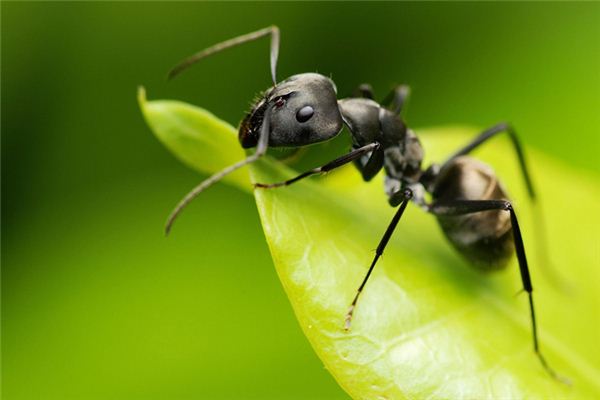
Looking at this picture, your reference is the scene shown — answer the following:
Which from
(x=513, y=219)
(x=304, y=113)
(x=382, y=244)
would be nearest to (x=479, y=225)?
(x=513, y=219)

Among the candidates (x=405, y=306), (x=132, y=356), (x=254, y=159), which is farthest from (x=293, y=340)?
(x=254, y=159)

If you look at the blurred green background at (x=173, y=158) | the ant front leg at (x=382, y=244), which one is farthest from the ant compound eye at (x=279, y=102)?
the blurred green background at (x=173, y=158)

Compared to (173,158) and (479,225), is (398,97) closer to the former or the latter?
(479,225)

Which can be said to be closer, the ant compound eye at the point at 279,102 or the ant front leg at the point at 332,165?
the ant front leg at the point at 332,165

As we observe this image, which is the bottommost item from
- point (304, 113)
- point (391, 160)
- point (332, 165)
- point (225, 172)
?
point (391, 160)

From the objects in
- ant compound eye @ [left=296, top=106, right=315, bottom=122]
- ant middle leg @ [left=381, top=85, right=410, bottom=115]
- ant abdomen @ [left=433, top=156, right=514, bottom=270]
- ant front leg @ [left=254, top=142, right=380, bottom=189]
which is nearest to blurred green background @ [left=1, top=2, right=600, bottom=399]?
ant middle leg @ [left=381, top=85, right=410, bottom=115]

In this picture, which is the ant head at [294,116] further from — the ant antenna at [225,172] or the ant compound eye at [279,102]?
the ant antenna at [225,172]

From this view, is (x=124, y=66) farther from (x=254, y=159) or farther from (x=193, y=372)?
(x=254, y=159)
